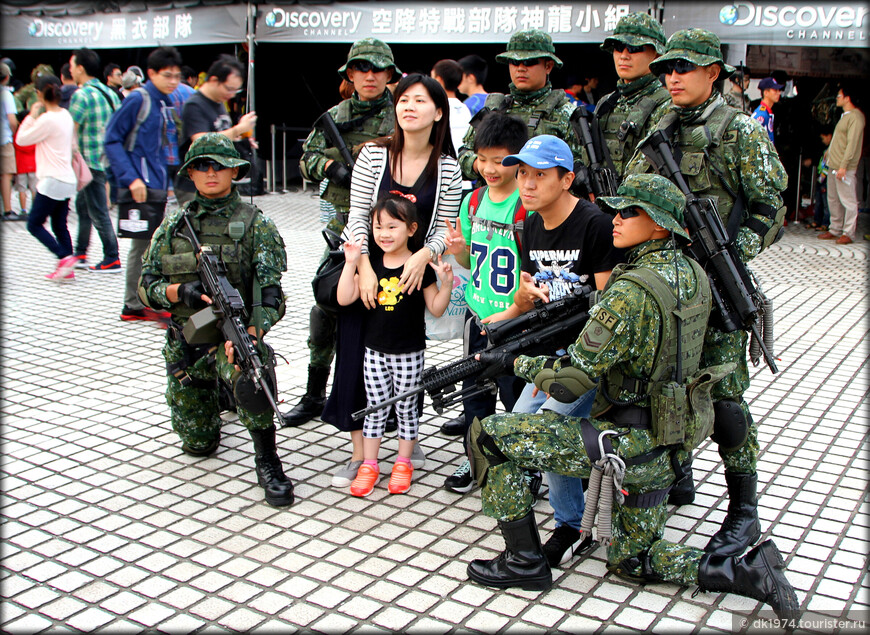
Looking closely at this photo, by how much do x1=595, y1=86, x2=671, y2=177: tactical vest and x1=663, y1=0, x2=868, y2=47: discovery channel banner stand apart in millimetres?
5513

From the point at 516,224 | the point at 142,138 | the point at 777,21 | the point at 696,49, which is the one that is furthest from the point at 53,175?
the point at 777,21

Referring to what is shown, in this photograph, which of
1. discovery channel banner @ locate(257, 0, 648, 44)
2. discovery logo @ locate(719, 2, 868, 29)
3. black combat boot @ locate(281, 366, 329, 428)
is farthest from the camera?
discovery channel banner @ locate(257, 0, 648, 44)

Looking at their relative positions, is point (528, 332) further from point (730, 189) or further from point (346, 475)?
point (346, 475)

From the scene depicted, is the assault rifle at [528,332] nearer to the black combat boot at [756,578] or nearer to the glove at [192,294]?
the black combat boot at [756,578]

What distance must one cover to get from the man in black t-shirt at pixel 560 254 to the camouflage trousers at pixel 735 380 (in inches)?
21.8

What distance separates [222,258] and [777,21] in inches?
311

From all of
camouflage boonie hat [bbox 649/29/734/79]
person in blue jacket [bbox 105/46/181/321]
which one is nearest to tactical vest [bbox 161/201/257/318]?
camouflage boonie hat [bbox 649/29/734/79]

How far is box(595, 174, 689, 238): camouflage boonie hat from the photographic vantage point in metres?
3.18

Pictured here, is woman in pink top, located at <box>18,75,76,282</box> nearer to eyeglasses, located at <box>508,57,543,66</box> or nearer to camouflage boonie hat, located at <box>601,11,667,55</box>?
eyeglasses, located at <box>508,57,543,66</box>

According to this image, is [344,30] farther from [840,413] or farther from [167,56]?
[840,413]

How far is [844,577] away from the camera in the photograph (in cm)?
355

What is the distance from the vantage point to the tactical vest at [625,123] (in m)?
4.48

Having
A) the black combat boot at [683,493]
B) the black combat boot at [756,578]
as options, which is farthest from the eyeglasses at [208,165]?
the black combat boot at [756,578]

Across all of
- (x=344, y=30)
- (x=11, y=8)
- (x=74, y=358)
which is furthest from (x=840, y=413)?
(x=11, y=8)
